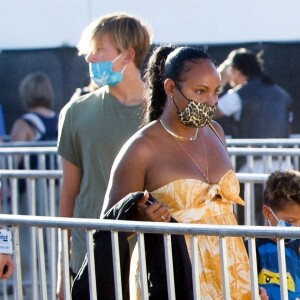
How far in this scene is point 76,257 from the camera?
5.17 metres

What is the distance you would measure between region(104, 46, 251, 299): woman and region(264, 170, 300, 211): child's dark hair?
0.26m

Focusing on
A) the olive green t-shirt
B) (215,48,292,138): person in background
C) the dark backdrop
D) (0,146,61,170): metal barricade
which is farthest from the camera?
the dark backdrop

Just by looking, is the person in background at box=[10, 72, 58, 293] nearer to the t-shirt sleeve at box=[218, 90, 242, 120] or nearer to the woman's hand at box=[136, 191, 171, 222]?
the t-shirt sleeve at box=[218, 90, 242, 120]

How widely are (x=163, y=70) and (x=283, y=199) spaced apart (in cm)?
69

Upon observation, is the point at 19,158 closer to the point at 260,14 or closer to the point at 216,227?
the point at 260,14

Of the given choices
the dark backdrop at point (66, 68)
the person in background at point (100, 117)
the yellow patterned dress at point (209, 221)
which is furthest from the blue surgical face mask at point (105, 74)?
the dark backdrop at point (66, 68)

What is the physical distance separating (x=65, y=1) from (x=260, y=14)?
186 centimetres

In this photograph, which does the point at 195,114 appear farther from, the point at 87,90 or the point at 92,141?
the point at 87,90

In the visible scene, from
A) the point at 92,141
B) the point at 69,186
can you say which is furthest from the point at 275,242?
the point at 69,186

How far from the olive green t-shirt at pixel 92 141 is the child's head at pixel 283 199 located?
85 centimetres

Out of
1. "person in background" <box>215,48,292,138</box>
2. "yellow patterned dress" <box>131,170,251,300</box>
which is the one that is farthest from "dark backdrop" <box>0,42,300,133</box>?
"yellow patterned dress" <box>131,170,251,300</box>

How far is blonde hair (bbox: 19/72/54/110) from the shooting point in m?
10.1

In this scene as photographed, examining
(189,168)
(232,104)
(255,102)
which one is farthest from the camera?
(232,104)

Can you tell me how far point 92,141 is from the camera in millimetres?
5125
